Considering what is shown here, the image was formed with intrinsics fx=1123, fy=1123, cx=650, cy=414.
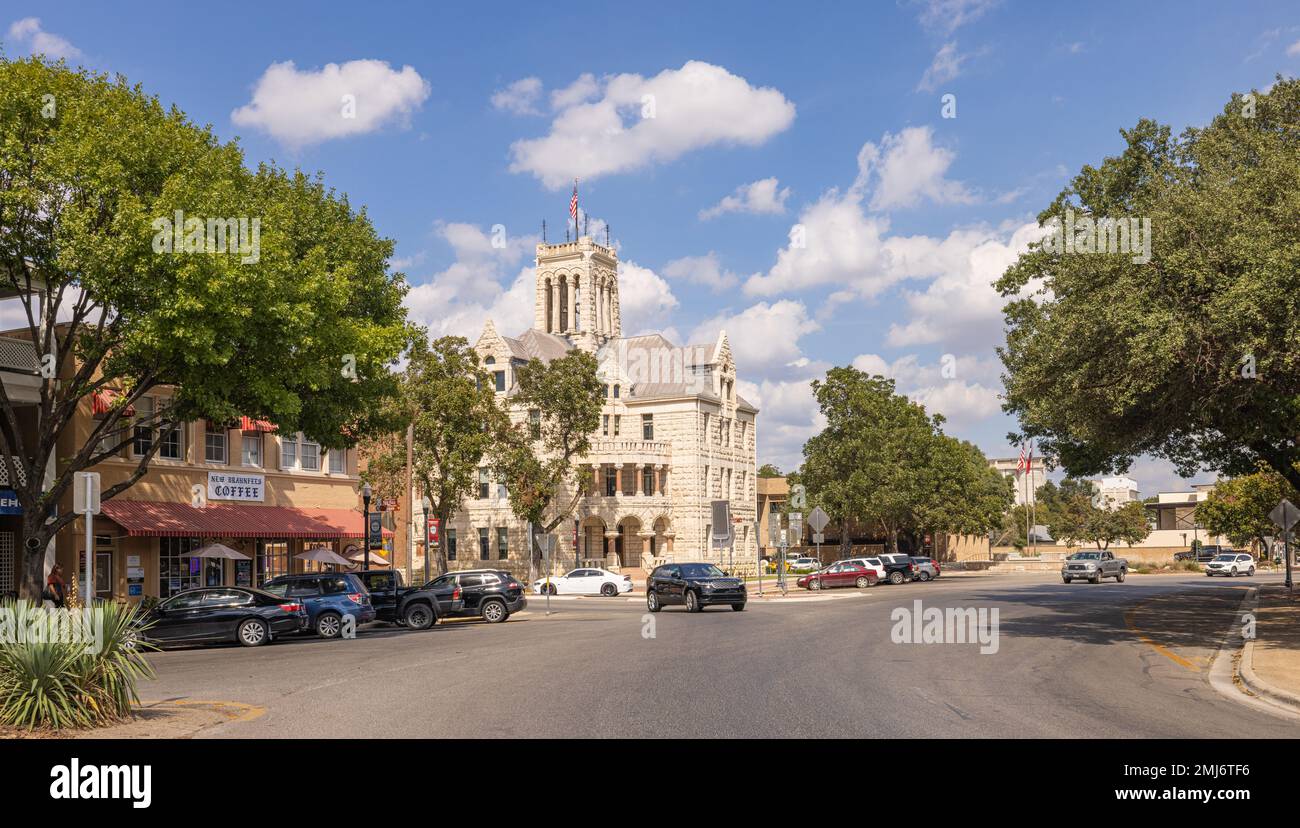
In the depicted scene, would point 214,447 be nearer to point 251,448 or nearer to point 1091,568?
point 251,448

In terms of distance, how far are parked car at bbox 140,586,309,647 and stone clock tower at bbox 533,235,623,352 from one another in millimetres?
67513

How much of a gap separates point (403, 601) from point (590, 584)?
21.1 metres

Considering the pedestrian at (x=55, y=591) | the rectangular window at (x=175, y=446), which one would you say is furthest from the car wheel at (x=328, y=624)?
the rectangular window at (x=175, y=446)

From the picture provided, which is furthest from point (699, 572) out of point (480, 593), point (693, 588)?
point (480, 593)

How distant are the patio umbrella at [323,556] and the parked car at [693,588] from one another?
14116mm

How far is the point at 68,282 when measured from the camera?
23.9 meters

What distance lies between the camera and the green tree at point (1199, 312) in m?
17.5

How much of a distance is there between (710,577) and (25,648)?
24873 millimetres

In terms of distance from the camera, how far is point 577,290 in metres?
95.1

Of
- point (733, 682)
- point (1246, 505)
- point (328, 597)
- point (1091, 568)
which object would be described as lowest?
point (1091, 568)

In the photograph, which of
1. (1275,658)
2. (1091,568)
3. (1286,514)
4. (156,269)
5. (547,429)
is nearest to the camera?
(1275,658)

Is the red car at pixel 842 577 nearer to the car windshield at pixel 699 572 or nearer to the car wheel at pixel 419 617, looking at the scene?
the car windshield at pixel 699 572

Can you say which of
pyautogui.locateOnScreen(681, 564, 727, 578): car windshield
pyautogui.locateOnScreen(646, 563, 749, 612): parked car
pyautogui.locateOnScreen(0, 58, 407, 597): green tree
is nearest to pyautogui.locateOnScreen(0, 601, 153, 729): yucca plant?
pyautogui.locateOnScreen(0, 58, 407, 597): green tree

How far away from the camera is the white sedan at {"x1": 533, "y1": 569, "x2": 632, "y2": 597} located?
51.6 m
